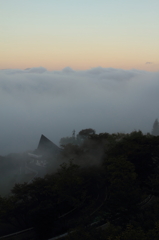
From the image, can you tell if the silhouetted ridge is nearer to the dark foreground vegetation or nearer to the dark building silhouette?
the dark building silhouette

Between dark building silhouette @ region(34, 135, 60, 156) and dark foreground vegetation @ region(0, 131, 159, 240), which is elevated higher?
dark building silhouette @ region(34, 135, 60, 156)

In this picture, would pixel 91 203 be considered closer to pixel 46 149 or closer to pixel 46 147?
pixel 46 149

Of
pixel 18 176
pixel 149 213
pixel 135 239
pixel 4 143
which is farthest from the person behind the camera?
pixel 4 143

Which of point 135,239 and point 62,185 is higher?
point 62,185

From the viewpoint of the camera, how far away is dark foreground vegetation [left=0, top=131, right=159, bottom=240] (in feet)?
33.4

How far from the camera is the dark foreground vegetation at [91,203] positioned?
1020 cm

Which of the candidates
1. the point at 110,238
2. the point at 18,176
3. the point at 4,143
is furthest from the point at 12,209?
the point at 4,143

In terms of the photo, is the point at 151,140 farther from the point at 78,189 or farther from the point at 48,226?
the point at 48,226

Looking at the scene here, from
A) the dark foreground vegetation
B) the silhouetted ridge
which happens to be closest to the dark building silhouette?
the silhouetted ridge

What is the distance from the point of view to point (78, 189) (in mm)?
13758

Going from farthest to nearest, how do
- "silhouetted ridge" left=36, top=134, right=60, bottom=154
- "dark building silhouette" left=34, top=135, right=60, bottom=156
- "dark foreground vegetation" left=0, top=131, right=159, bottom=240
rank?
"silhouetted ridge" left=36, top=134, right=60, bottom=154 → "dark building silhouette" left=34, top=135, right=60, bottom=156 → "dark foreground vegetation" left=0, top=131, right=159, bottom=240

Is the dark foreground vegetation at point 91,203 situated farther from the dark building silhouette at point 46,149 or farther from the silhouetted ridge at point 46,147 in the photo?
the silhouetted ridge at point 46,147

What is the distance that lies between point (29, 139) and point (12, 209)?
77306 mm

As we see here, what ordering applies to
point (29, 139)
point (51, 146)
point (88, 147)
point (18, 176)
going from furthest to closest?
point (29, 139)
point (51, 146)
point (18, 176)
point (88, 147)
